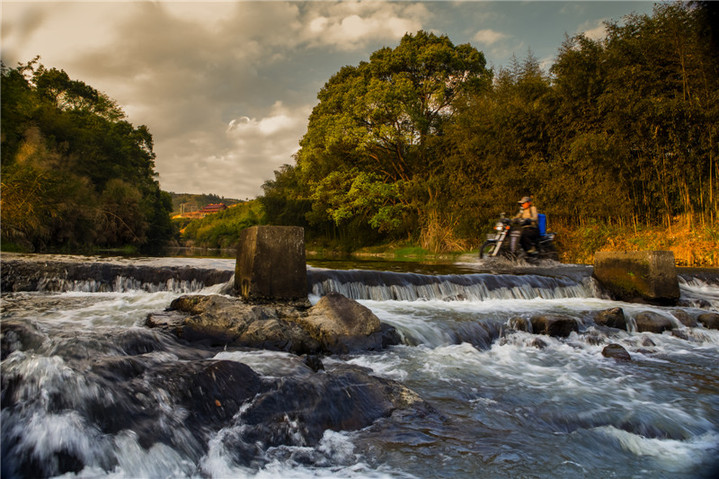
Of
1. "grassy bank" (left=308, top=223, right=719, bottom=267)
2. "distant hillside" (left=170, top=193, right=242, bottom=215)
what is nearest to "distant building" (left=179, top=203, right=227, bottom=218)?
"distant hillside" (left=170, top=193, right=242, bottom=215)

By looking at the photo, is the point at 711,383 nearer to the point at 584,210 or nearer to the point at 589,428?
the point at 589,428

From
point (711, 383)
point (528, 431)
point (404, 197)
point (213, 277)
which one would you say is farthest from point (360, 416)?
point (404, 197)

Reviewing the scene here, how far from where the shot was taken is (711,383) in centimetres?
436

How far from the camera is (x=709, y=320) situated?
6770 millimetres

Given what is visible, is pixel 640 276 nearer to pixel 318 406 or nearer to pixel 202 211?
pixel 318 406

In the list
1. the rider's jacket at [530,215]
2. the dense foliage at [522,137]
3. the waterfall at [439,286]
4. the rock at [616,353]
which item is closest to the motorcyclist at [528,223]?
the rider's jacket at [530,215]

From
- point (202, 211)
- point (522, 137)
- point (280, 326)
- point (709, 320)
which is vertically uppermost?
point (202, 211)

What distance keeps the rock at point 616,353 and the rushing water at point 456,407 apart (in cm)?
12

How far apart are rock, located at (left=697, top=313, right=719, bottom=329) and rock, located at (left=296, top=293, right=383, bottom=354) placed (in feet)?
18.1

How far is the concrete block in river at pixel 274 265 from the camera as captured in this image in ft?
21.3

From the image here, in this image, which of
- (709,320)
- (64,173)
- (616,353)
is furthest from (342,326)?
(64,173)

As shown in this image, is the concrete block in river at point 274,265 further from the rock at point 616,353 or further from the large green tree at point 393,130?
the large green tree at point 393,130

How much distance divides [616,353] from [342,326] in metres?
3.48

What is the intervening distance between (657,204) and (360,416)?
14182mm
